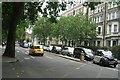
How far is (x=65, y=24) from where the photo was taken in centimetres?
6569

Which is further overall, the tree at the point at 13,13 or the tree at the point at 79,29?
the tree at the point at 79,29

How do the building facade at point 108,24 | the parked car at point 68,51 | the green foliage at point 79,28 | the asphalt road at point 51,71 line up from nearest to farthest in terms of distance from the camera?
the asphalt road at point 51,71, the parked car at point 68,51, the green foliage at point 79,28, the building facade at point 108,24

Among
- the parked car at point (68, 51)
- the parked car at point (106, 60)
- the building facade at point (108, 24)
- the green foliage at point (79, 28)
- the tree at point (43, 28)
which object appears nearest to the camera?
the parked car at point (106, 60)

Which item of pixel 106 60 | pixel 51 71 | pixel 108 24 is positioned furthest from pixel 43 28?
pixel 51 71

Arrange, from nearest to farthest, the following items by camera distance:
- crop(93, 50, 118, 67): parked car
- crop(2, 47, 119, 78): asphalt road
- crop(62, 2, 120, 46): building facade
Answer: crop(2, 47, 119, 78): asphalt road < crop(93, 50, 118, 67): parked car < crop(62, 2, 120, 46): building facade

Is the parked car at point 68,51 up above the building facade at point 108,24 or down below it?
below

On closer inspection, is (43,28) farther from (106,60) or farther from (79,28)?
(106,60)

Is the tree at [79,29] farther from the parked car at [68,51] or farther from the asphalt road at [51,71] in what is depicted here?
the asphalt road at [51,71]

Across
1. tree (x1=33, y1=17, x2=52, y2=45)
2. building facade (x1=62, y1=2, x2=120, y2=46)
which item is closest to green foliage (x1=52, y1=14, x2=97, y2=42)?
building facade (x1=62, y1=2, x2=120, y2=46)

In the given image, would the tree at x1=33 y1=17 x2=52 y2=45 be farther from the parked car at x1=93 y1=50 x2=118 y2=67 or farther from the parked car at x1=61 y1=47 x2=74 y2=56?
the parked car at x1=93 y1=50 x2=118 y2=67

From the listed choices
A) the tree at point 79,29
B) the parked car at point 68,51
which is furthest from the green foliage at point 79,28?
the parked car at point 68,51

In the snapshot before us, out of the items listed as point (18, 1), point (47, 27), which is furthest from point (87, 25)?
point (18, 1)

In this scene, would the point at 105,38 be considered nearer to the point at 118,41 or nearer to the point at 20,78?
the point at 118,41

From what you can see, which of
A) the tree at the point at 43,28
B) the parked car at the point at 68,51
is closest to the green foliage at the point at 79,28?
the parked car at the point at 68,51
